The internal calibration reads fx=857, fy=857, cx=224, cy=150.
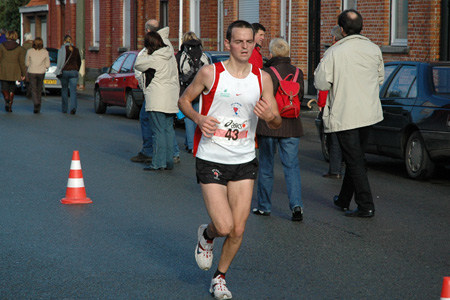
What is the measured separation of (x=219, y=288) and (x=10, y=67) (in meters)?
17.8

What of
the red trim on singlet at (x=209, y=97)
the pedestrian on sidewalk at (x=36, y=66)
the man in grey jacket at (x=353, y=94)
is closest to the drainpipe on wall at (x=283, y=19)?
the pedestrian on sidewalk at (x=36, y=66)

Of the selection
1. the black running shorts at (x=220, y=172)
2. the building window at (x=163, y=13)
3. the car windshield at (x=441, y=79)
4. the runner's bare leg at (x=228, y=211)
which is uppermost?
the building window at (x=163, y=13)

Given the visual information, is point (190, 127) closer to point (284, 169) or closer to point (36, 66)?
point (284, 169)

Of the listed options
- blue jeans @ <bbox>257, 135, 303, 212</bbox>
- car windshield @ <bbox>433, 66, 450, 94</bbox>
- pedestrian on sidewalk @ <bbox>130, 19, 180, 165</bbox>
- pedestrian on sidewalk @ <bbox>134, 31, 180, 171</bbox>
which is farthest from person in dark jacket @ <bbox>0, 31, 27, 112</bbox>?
blue jeans @ <bbox>257, 135, 303, 212</bbox>

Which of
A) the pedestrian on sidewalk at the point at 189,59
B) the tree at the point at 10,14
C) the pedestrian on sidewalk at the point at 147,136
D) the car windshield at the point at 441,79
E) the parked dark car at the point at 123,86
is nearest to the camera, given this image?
the car windshield at the point at 441,79

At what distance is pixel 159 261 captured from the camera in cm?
662

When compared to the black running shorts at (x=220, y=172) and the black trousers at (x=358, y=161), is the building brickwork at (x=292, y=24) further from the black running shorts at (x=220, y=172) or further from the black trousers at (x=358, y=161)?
the black running shorts at (x=220, y=172)

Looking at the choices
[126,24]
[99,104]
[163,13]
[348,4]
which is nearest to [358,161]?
[99,104]

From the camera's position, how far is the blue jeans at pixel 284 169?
8.38 m

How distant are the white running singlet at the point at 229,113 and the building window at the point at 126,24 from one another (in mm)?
32056

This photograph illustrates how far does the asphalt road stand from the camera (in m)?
5.87

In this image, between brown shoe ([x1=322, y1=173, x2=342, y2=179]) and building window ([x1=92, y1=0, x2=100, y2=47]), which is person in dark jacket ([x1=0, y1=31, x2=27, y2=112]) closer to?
brown shoe ([x1=322, y1=173, x2=342, y2=179])

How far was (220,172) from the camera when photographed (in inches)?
222

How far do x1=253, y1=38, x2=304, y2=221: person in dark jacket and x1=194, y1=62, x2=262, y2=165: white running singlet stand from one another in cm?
260
